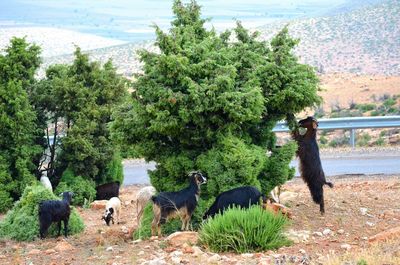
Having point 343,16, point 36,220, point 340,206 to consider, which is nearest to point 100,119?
point 36,220

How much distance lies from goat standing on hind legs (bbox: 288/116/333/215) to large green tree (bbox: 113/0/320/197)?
328 millimetres

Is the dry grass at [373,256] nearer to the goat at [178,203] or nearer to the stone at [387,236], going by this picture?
the stone at [387,236]

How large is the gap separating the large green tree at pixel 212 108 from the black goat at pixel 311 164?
0.33 meters

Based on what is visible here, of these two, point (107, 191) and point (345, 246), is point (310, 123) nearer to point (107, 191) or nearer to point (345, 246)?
point (345, 246)

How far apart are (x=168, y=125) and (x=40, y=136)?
23.1 feet

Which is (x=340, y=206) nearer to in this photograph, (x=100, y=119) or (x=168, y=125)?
(x=168, y=125)

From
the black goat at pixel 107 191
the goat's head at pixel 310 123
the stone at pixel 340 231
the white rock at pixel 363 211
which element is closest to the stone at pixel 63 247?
the stone at pixel 340 231

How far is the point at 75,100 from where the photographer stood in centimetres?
1969

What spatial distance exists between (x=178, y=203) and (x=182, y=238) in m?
0.92

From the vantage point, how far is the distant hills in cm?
6228

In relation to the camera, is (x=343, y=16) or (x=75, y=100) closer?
(x=75, y=100)

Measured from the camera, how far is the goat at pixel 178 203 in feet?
43.4

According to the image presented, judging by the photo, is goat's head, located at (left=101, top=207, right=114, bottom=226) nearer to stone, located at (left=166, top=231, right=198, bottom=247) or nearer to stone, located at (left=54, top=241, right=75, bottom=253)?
stone, located at (left=54, top=241, right=75, bottom=253)

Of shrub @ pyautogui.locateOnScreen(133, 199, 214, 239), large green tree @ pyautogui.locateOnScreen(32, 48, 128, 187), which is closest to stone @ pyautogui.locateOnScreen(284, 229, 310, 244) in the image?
shrub @ pyautogui.locateOnScreen(133, 199, 214, 239)
